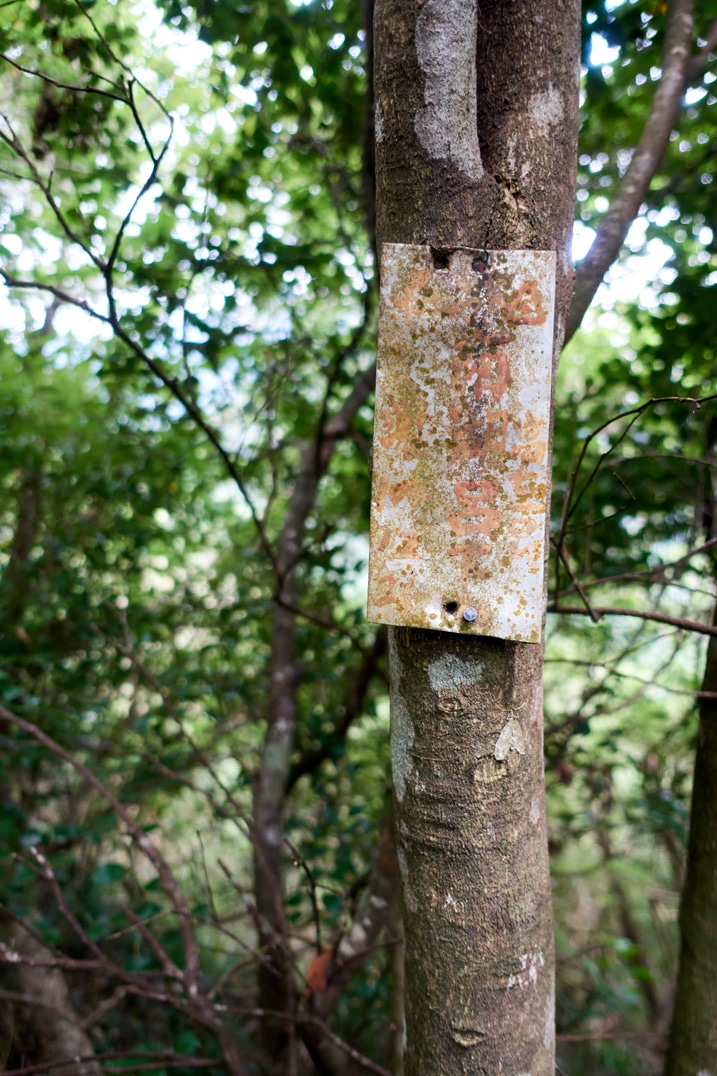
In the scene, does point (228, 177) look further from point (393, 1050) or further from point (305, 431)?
point (393, 1050)

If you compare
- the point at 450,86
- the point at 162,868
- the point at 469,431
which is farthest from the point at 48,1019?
the point at 450,86

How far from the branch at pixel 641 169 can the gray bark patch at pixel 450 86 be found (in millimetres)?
445

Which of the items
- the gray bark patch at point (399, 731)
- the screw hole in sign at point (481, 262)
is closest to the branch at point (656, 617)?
the gray bark patch at point (399, 731)

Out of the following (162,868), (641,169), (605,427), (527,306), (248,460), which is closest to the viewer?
(527,306)

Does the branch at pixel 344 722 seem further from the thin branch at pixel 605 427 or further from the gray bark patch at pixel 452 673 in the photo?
the gray bark patch at pixel 452 673

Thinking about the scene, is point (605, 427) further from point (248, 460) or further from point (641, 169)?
point (248, 460)

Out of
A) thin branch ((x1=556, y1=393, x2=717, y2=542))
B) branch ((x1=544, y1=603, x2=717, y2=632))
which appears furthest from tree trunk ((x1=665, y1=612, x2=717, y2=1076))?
thin branch ((x1=556, y1=393, x2=717, y2=542))

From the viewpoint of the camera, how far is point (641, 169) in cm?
121

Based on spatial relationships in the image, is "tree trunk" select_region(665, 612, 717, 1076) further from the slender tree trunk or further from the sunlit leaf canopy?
the slender tree trunk

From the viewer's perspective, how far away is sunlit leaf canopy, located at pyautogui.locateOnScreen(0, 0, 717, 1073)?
1907mm

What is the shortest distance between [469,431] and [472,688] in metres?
0.27

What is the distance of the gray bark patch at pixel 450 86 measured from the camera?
731mm

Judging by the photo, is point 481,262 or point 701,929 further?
point 701,929

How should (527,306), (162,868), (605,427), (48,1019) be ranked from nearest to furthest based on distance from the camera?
(527,306) → (605,427) → (162,868) → (48,1019)
